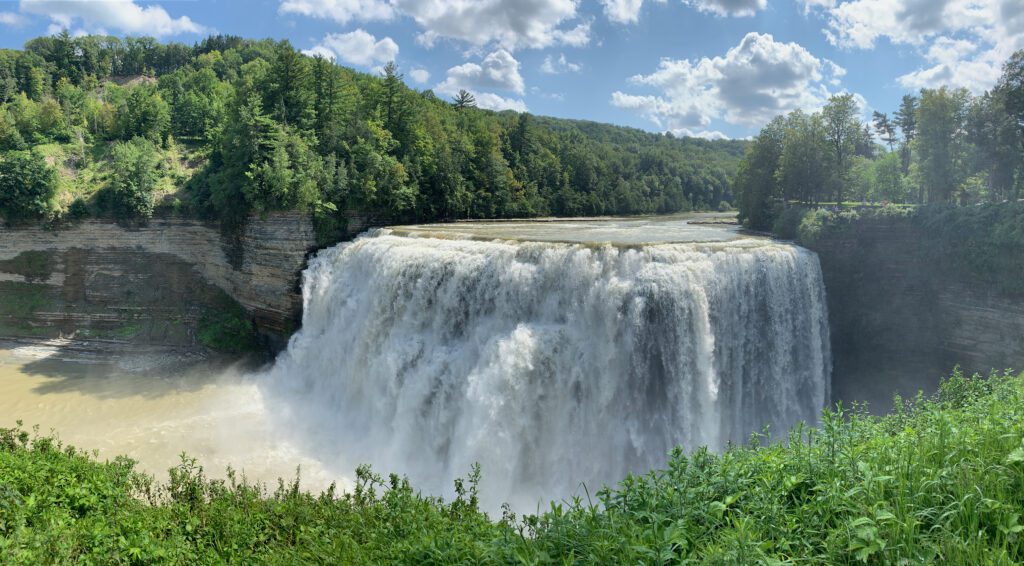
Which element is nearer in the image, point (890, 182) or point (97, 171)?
point (97, 171)

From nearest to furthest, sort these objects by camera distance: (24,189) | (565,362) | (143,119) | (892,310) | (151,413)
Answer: (565,362), (151,413), (892,310), (24,189), (143,119)

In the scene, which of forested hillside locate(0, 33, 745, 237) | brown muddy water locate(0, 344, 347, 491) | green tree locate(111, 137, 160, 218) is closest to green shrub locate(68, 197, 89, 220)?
forested hillside locate(0, 33, 745, 237)

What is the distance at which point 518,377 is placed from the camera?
15398mm

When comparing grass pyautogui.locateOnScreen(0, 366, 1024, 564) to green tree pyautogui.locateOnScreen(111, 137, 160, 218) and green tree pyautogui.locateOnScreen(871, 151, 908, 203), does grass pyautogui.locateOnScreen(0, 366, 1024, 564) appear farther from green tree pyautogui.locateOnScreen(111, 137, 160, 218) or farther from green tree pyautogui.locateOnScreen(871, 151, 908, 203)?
green tree pyautogui.locateOnScreen(871, 151, 908, 203)

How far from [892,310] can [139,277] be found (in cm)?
3374

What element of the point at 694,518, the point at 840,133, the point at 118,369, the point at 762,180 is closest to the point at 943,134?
the point at 840,133

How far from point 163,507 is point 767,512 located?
28.5 feet

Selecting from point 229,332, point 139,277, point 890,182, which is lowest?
point 229,332

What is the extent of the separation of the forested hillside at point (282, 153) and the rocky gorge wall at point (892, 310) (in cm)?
2054

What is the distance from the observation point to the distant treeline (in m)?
22.5

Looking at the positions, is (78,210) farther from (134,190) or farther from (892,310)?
(892,310)

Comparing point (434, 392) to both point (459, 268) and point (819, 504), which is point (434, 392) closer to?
point (459, 268)

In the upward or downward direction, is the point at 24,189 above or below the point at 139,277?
above

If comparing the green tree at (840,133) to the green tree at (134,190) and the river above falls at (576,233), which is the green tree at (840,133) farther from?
the green tree at (134,190)
